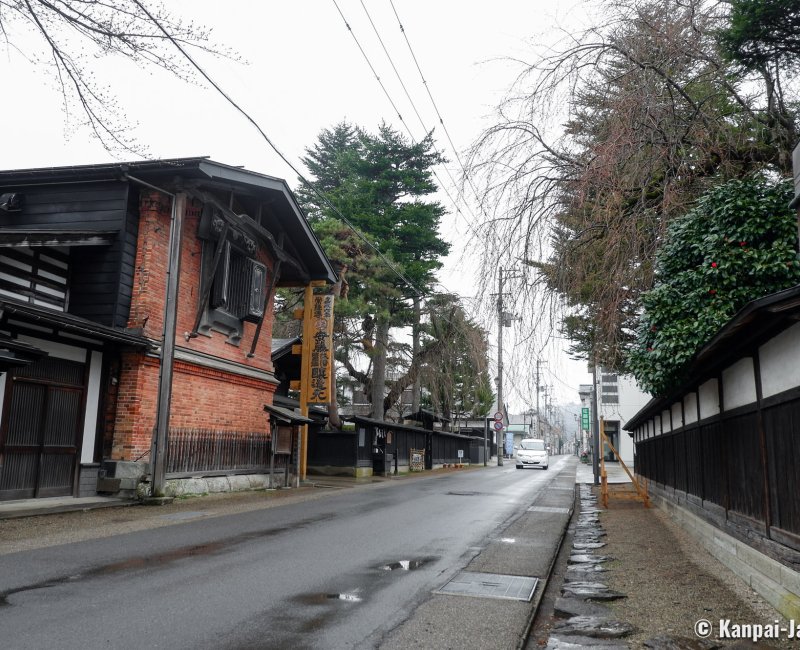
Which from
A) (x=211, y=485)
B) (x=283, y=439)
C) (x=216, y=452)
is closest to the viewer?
(x=211, y=485)

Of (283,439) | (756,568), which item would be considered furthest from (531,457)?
(756,568)

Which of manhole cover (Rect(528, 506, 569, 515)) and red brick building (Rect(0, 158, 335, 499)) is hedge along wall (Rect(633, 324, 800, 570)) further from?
red brick building (Rect(0, 158, 335, 499))

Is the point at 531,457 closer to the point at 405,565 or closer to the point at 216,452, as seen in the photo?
the point at 216,452

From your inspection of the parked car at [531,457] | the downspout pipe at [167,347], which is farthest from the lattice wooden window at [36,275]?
the parked car at [531,457]

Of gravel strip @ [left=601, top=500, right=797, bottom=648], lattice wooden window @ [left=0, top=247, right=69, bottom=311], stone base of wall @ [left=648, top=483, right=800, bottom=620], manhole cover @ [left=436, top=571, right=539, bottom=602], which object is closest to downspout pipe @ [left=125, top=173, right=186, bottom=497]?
lattice wooden window @ [left=0, top=247, right=69, bottom=311]

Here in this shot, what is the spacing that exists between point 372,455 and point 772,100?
74.9ft

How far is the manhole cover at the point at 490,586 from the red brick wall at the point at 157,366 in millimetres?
9692

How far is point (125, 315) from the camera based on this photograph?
14.7 m

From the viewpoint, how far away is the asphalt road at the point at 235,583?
15.5ft

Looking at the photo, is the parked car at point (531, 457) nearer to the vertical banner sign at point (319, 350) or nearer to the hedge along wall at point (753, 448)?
the vertical banner sign at point (319, 350)

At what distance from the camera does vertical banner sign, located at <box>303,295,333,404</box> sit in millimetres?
20859

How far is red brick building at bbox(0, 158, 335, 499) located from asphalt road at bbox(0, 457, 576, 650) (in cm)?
369

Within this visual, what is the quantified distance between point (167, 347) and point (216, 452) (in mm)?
3774

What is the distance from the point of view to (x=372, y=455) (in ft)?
94.0
